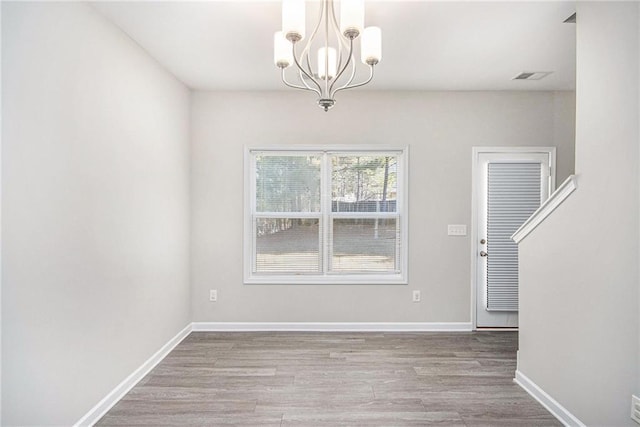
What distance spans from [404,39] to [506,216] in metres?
2.36

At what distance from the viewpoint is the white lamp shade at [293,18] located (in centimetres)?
187

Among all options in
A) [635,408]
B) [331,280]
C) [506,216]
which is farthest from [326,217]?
[635,408]

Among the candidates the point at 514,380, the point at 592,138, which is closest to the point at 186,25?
the point at 592,138

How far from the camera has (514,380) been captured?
294 cm

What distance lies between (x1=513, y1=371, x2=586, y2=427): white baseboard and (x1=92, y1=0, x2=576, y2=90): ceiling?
2.51m

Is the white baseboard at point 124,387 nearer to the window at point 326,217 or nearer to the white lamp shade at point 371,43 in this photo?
the window at point 326,217

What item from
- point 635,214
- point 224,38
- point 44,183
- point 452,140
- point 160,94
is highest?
point 224,38

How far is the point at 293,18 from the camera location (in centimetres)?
187

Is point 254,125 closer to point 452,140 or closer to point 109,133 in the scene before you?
point 109,133

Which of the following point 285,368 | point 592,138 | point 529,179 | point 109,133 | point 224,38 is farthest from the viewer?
point 529,179

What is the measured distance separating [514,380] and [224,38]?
343 cm

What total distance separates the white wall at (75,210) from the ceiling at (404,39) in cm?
34

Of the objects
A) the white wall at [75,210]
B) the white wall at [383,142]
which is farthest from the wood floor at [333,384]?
the white wall at [383,142]

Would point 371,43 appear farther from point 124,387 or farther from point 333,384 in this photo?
point 124,387
